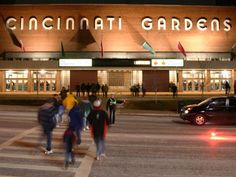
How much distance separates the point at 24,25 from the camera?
199 feet

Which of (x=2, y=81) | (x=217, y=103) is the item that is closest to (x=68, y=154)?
(x=217, y=103)

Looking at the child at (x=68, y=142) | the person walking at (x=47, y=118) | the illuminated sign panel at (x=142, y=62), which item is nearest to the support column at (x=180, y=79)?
the illuminated sign panel at (x=142, y=62)

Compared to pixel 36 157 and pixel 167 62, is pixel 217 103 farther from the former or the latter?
pixel 167 62

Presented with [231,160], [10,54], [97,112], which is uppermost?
[10,54]

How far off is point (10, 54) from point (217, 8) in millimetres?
28525

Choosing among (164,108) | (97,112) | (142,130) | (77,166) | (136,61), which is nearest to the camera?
(77,166)

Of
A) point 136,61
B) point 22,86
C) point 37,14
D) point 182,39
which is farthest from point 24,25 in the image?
point 182,39

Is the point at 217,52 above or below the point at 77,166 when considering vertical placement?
above

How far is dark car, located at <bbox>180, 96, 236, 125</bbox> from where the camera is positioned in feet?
74.1

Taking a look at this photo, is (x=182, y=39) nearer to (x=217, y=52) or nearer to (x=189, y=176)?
(x=217, y=52)

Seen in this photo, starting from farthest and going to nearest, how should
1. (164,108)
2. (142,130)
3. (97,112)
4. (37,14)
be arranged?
(37,14) < (164,108) < (142,130) < (97,112)

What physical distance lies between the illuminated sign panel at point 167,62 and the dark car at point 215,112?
3399 centimetres

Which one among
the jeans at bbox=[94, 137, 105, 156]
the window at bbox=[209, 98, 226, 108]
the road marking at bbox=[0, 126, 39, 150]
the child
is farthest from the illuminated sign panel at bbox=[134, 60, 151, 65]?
the child

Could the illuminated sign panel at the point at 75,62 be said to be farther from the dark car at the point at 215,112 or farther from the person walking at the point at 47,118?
the person walking at the point at 47,118
